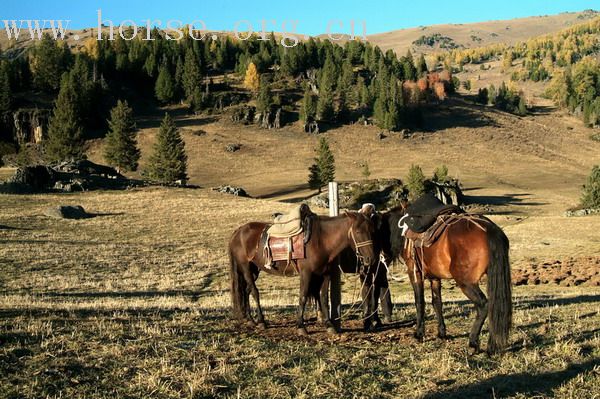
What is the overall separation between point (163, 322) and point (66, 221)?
29840 mm

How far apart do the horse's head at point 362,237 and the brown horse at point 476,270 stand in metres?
0.94

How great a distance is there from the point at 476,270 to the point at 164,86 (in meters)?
121

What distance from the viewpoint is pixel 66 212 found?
3766cm

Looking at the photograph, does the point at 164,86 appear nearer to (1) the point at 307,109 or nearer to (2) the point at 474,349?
(1) the point at 307,109

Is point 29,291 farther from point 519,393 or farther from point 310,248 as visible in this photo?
point 519,393

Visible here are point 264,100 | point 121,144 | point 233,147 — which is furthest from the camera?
point 264,100

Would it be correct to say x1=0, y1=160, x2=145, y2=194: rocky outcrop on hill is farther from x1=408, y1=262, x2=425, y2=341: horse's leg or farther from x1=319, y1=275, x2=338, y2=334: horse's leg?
x1=408, y1=262, x2=425, y2=341: horse's leg

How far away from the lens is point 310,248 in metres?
9.51

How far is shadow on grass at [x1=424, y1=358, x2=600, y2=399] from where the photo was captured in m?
6.14

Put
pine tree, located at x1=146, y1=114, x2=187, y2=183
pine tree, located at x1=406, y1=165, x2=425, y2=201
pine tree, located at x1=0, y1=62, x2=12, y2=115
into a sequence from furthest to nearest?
pine tree, located at x1=0, y1=62, x2=12, y2=115, pine tree, located at x1=146, y1=114, x2=187, y2=183, pine tree, located at x1=406, y1=165, x2=425, y2=201

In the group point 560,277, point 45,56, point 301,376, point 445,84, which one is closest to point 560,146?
point 445,84

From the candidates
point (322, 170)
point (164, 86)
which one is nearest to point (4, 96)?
point (164, 86)

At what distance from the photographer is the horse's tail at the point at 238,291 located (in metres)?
10.5

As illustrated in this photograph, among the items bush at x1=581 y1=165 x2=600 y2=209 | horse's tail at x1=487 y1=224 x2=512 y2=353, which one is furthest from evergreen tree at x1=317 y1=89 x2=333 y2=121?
horse's tail at x1=487 y1=224 x2=512 y2=353
